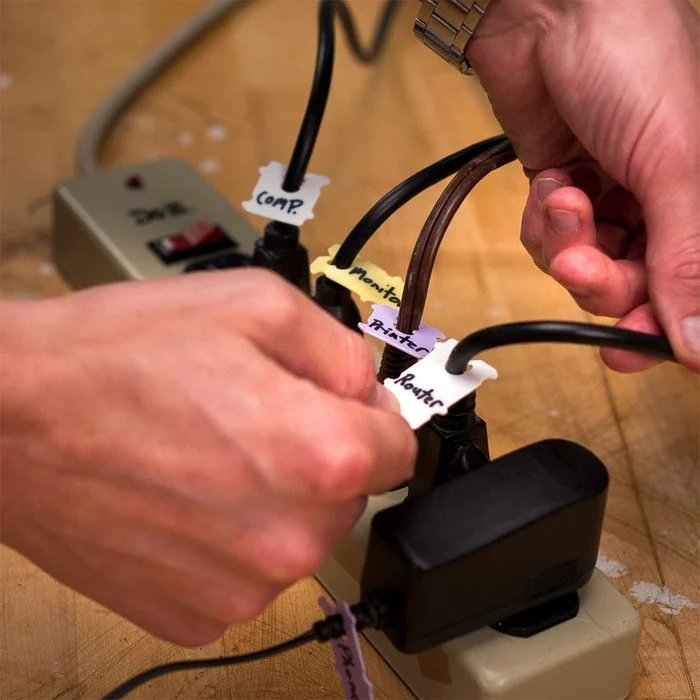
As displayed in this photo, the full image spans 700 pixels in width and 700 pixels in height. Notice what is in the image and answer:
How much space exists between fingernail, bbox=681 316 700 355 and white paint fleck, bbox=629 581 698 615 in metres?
0.17

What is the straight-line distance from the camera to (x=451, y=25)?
2.29 ft

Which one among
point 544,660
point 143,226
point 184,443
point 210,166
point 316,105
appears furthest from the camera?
point 210,166

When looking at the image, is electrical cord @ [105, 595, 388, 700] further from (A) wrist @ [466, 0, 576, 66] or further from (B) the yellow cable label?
(A) wrist @ [466, 0, 576, 66]

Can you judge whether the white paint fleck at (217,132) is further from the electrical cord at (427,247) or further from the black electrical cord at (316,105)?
the electrical cord at (427,247)

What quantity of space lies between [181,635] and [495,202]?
0.58 metres

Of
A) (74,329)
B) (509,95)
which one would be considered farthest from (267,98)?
(74,329)

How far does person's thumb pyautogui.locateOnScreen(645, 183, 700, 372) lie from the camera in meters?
0.56

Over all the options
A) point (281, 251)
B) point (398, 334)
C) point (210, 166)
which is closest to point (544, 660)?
point (398, 334)

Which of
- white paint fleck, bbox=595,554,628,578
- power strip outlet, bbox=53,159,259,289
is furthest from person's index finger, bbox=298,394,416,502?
power strip outlet, bbox=53,159,259,289

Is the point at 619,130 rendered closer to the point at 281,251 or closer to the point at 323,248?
the point at 281,251

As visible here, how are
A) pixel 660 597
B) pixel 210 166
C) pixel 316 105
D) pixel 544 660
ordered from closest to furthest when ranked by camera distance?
pixel 544 660 → pixel 660 597 → pixel 316 105 → pixel 210 166

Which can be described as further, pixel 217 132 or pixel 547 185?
pixel 217 132

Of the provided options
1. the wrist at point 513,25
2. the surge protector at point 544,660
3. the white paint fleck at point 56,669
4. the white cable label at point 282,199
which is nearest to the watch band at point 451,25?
the wrist at point 513,25

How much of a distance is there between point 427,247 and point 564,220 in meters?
0.08
